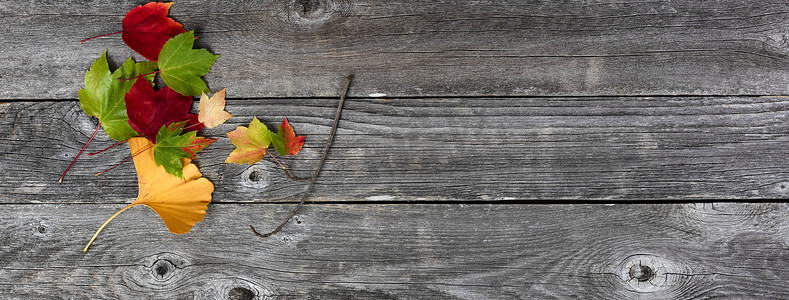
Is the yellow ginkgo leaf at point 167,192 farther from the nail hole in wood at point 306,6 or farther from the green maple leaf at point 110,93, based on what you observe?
the nail hole in wood at point 306,6

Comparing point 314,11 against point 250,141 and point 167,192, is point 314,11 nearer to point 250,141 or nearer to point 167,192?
point 250,141

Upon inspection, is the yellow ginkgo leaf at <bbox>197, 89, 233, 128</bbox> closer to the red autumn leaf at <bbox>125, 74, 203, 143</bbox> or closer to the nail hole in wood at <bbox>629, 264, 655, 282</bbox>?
the red autumn leaf at <bbox>125, 74, 203, 143</bbox>

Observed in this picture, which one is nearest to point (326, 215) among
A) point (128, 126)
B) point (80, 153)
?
point (128, 126)

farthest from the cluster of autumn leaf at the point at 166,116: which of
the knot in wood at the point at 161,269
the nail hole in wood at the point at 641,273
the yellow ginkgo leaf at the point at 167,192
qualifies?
the nail hole in wood at the point at 641,273

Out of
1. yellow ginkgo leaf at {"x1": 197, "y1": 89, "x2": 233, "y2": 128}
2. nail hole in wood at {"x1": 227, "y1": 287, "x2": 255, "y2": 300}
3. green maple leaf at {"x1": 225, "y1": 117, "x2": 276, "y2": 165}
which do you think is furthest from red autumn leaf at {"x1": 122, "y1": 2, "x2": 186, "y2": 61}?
nail hole in wood at {"x1": 227, "y1": 287, "x2": 255, "y2": 300}

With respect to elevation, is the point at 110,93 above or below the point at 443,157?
above

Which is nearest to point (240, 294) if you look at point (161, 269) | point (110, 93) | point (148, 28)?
point (161, 269)

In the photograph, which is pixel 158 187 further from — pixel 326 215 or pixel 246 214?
pixel 326 215
